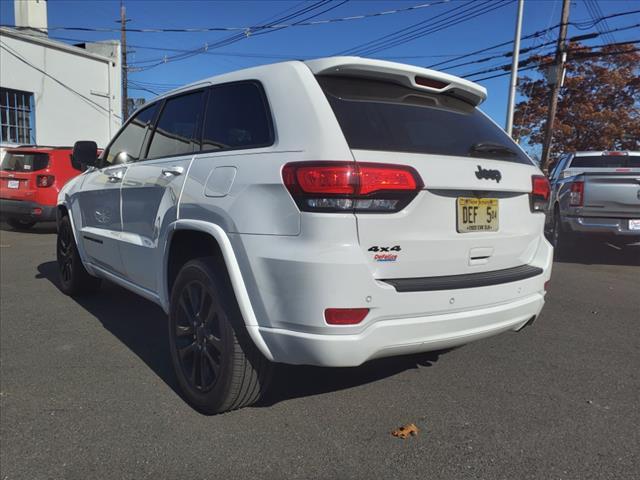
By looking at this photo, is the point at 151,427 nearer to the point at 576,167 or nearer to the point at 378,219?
the point at 378,219

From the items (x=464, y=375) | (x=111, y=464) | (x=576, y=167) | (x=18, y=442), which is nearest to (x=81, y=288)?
(x=18, y=442)

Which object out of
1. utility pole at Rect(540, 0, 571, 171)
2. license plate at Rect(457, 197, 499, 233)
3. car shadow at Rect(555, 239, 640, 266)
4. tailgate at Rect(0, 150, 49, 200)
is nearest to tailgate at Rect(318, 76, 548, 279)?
license plate at Rect(457, 197, 499, 233)

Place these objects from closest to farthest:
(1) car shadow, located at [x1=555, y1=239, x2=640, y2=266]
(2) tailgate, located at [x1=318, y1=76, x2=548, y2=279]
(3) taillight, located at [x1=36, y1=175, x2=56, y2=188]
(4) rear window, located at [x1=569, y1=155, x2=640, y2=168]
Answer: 1. (2) tailgate, located at [x1=318, y1=76, x2=548, y2=279]
2. (1) car shadow, located at [x1=555, y1=239, x2=640, y2=266]
3. (4) rear window, located at [x1=569, y1=155, x2=640, y2=168]
4. (3) taillight, located at [x1=36, y1=175, x2=56, y2=188]

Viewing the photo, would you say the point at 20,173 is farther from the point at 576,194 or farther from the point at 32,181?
the point at 576,194

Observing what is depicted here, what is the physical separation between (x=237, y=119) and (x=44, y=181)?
28.5 feet

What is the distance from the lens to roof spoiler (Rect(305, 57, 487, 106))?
99.5 inches

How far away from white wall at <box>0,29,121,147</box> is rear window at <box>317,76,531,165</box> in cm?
1670

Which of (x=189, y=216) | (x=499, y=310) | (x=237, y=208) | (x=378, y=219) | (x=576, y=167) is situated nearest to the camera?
(x=378, y=219)

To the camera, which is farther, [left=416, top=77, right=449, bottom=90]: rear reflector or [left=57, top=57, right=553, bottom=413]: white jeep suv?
[left=416, top=77, right=449, bottom=90]: rear reflector

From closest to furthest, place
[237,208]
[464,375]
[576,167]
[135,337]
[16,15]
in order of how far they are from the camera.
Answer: [237,208], [464,375], [135,337], [576,167], [16,15]

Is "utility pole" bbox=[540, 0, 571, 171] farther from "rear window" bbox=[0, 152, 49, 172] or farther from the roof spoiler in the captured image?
the roof spoiler

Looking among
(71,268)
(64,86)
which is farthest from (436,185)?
(64,86)

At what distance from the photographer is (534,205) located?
298 centimetres

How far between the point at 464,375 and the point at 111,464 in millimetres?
2156
